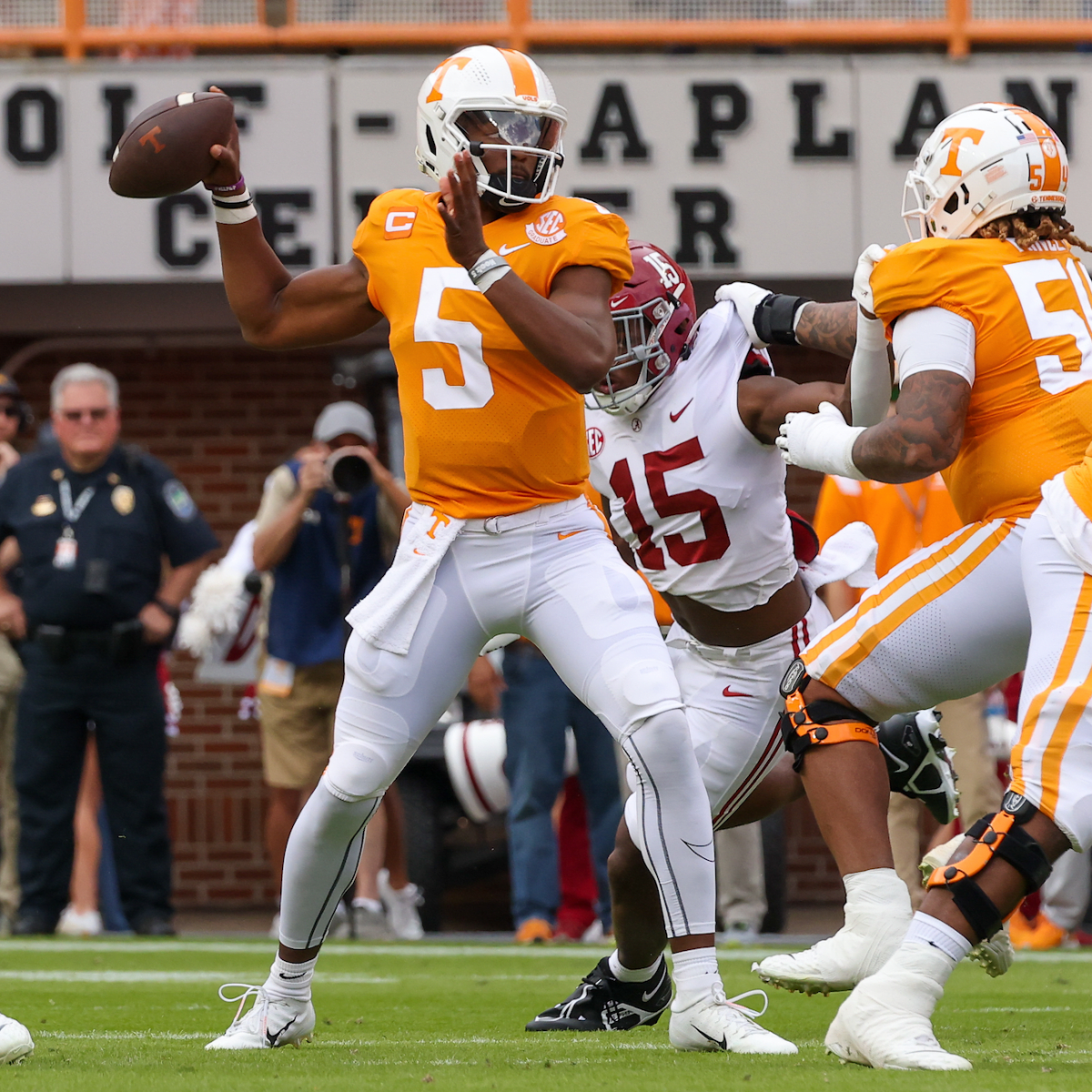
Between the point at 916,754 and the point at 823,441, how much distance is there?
2.74 feet

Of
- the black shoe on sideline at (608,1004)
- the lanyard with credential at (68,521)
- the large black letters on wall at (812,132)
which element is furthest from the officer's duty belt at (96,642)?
the large black letters on wall at (812,132)

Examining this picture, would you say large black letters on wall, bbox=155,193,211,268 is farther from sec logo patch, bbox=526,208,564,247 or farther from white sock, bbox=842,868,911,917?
white sock, bbox=842,868,911,917

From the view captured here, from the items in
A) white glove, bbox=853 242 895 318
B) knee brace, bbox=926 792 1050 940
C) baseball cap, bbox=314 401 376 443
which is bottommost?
knee brace, bbox=926 792 1050 940

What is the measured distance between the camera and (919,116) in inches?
384

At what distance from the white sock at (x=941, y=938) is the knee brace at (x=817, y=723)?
532mm

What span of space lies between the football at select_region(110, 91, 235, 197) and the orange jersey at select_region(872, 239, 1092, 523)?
1.39 meters

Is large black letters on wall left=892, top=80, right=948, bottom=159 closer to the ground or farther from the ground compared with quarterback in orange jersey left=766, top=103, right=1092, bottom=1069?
farther from the ground

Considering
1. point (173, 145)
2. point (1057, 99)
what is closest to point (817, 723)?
point (173, 145)

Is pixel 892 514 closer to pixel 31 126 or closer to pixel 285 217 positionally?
pixel 285 217

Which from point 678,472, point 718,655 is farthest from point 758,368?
point 718,655

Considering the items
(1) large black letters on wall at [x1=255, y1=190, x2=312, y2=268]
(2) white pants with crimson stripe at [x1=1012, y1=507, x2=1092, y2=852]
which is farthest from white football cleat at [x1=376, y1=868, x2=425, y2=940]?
(2) white pants with crimson stripe at [x1=1012, y1=507, x2=1092, y2=852]

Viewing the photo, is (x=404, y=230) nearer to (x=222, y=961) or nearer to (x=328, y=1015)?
(x=328, y=1015)

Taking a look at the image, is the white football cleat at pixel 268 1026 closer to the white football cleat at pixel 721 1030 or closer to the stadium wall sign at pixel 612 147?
the white football cleat at pixel 721 1030

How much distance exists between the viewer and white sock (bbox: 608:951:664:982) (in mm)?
4523
